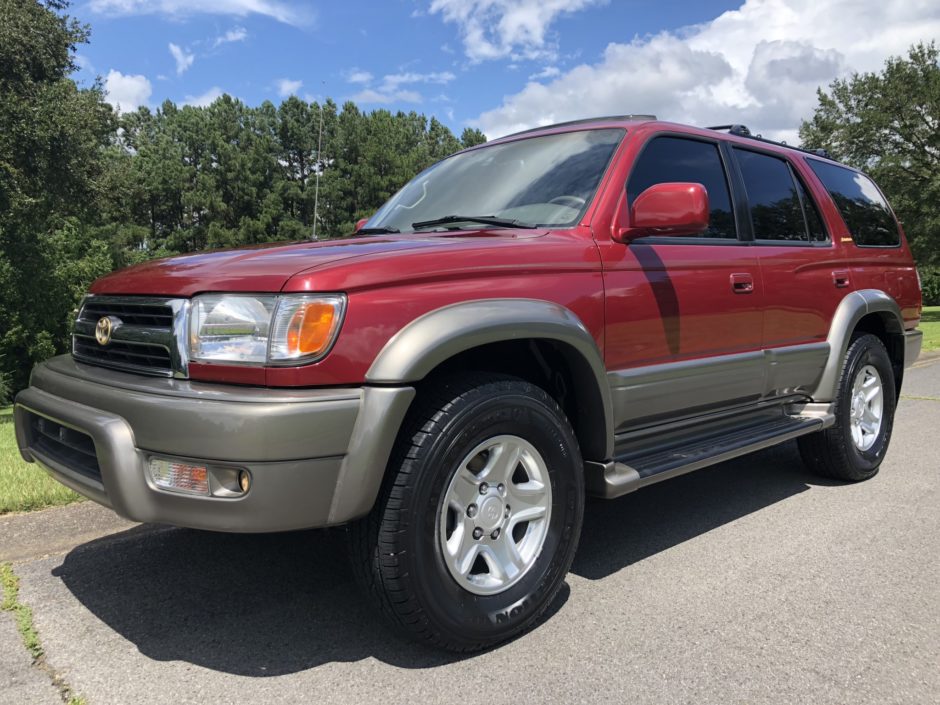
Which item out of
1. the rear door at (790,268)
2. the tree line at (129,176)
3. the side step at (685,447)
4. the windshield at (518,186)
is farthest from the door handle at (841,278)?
the tree line at (129,176)

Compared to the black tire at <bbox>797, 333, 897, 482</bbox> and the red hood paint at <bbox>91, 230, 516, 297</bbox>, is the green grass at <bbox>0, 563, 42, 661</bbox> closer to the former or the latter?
the red hood paint at <bbox>91, 230, 516, 297</bbox>

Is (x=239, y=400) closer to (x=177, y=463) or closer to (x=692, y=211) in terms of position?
(x=177, y=463)

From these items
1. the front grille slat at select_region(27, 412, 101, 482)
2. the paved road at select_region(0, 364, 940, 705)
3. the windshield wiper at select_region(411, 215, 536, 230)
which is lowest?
the paved road at select_region(0, 364, 940, 705)

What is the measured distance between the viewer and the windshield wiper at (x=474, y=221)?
10.7 feet

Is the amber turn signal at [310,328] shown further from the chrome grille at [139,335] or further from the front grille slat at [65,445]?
the front grille slat at [65,445]

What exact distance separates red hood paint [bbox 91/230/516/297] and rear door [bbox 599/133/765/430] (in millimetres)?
624

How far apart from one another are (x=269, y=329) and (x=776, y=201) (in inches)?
126

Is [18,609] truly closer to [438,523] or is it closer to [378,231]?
[438,523]

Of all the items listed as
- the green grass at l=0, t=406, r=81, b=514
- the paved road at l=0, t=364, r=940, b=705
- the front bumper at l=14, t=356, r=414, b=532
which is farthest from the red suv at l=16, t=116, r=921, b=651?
the green grass at l=0, t=406, r=81, b=514

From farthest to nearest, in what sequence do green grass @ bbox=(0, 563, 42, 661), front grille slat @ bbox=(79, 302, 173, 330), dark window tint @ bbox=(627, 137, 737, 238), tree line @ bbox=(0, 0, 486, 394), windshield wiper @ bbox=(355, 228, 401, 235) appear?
tree line @ bbox=(0, 0, 486, 394)
windshield wiper @ bbox=(355, 228, 401, 235)
dark window tint @ bbox=(627, 137, 737, 238)
green grass @ bbox=(0, 563, 42, 661)
front grille slat @ bbox=(79, 302, 173, 330)

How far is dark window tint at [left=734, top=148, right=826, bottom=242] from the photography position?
4.13 metres

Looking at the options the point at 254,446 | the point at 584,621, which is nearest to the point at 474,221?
the point at 254,446

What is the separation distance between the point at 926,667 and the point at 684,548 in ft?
3.97

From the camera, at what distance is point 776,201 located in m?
4.32
